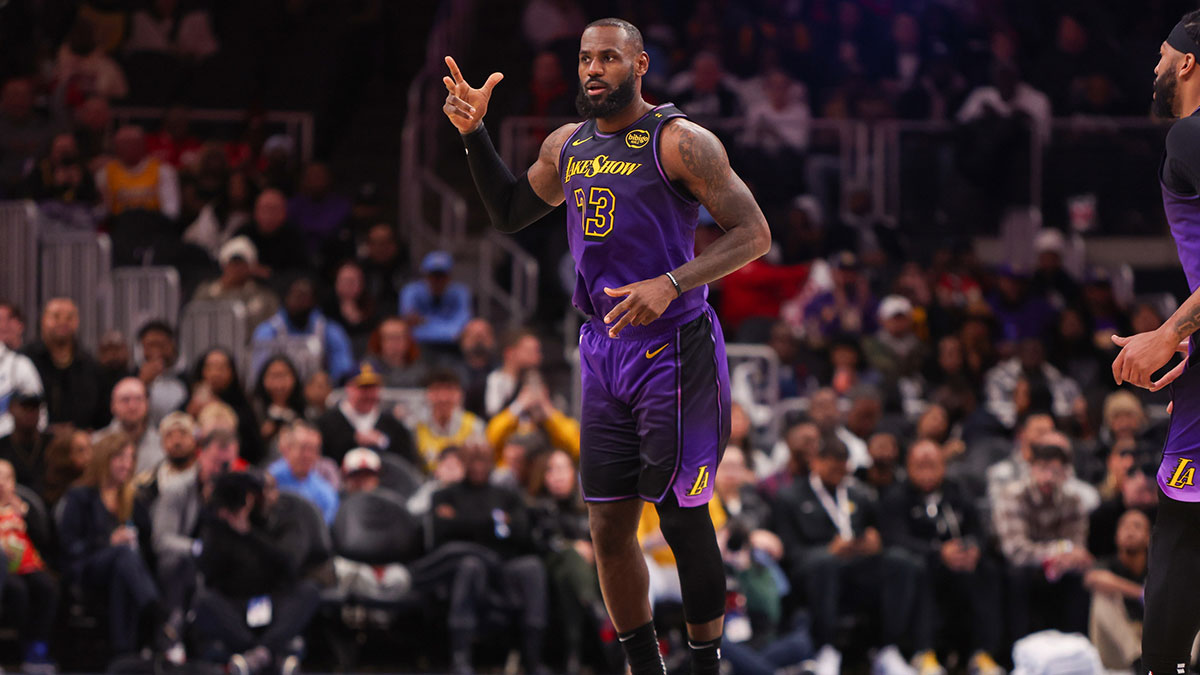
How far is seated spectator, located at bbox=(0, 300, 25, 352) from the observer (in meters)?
10.7

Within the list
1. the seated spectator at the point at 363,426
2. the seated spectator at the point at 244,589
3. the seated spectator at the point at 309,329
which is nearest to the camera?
the seated spectator at the point at 244,589

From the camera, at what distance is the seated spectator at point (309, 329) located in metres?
11.8

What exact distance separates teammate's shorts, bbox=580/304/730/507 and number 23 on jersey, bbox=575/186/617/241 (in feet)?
1.06

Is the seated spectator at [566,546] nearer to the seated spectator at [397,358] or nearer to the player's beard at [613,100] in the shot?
the seated spectator at [397,358]

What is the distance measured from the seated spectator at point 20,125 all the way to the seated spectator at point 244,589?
5.01m

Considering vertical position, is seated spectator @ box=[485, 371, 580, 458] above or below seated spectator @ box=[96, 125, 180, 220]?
below

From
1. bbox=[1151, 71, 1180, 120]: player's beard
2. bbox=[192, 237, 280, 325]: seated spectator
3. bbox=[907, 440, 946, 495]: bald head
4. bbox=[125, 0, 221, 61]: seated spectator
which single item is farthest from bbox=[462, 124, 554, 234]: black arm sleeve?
bbox=[125, 0, 221, 61]: seated spectator

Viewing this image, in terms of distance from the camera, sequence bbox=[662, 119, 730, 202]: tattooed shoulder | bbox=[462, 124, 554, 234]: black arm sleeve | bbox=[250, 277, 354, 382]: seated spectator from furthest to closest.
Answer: bbox=[250, 277, 354, 382]: seated spectator → bbox=[462, 124, 554, 234]: black arm sleeve → bbox=[662, 119, 730, 202]: tattooed shoulder

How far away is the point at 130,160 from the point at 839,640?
7.46 metres

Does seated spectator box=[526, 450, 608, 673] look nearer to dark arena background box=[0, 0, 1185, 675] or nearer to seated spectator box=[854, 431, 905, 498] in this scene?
dark arena background box=[0, 0, 1185, 675]

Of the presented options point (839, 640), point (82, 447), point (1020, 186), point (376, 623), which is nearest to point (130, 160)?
point (82, 447)

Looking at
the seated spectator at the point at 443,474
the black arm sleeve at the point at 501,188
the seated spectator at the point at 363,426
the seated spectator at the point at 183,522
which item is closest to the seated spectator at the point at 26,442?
the seated spectator at the point at 183,522

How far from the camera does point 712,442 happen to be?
5102mm

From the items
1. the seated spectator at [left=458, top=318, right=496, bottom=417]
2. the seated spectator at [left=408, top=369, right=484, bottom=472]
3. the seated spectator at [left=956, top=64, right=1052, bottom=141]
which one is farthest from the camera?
the seated spectator at [left=956, top=64, right=1052, bottom=141]
